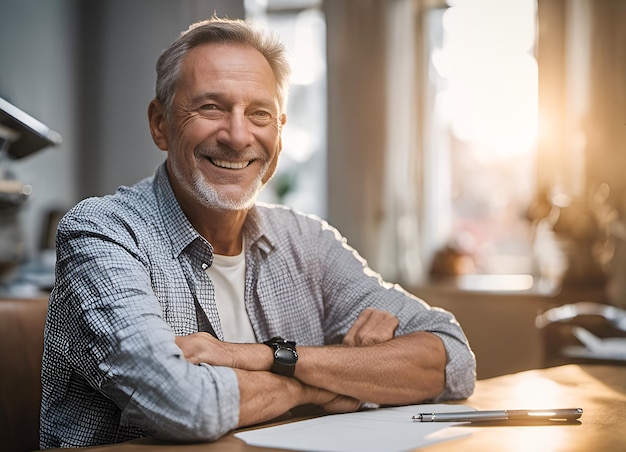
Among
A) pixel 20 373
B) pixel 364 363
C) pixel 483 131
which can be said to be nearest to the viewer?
pixel 364 363

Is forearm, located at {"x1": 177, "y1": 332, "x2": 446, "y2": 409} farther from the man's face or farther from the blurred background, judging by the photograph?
the blurred background

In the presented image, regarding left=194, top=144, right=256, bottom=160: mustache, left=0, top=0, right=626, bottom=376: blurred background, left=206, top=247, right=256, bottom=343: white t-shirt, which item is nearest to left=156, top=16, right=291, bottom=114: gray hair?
left=194, top=144, right=256, bottom=160: mustache

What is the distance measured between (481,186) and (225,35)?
3169mm

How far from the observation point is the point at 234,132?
4.94 feet

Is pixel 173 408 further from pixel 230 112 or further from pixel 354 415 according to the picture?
pixel 230 112

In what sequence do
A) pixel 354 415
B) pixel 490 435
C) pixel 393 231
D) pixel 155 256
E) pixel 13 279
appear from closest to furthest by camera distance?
pixel 490 435
pixel 354 415
pixel 155 256
pixel 13 279
pixel 393 231

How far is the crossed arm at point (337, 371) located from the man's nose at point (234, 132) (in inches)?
18.0

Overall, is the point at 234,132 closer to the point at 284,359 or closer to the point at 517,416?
the point at 284,359

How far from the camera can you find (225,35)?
1550mm

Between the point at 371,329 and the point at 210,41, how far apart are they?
2.21ft

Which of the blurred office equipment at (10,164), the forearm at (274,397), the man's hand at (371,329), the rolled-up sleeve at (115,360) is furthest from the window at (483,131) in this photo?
the rolled-up sleeve at (115,360)

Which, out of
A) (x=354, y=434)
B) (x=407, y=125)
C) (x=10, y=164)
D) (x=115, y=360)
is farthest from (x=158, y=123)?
(x=407, y=125)

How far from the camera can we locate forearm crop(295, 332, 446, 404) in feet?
3.97

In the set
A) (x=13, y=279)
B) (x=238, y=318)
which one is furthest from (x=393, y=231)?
(x=238, y=318)
